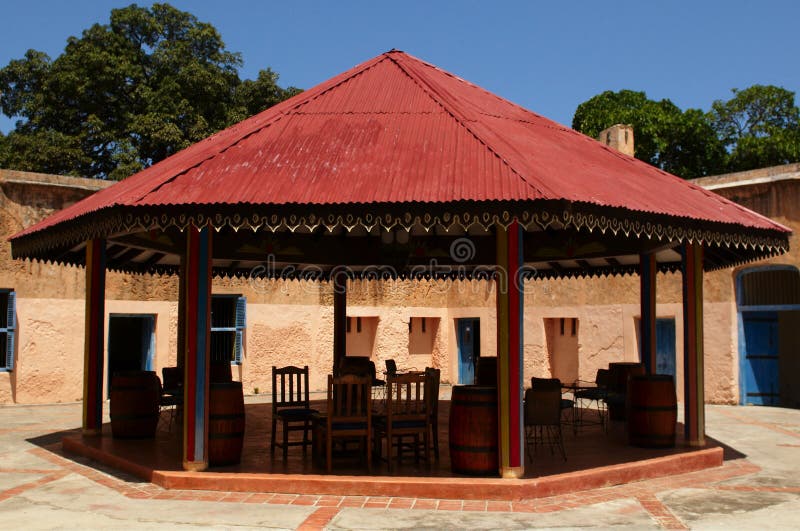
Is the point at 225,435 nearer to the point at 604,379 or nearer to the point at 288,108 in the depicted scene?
the point at 288,108

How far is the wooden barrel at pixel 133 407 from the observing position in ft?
33.0

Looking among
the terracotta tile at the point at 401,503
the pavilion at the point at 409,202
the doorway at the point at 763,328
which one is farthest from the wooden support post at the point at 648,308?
the terracotta tile at the point at 401,503

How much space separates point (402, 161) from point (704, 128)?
27.3m

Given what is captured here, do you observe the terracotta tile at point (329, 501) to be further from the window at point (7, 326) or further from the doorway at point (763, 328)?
the doorway at point (763, 328)

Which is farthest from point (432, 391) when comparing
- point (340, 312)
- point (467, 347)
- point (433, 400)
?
point (467, 347)

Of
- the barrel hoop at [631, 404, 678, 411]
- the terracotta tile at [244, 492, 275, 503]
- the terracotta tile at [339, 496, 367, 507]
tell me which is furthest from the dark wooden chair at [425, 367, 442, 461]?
the barrel hoop at [631, 404, 678, 411]

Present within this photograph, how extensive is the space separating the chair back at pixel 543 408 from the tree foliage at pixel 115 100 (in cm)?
1991

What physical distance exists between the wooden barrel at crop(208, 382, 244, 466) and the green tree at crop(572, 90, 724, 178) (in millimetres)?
26466

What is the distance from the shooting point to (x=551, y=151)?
9.12m

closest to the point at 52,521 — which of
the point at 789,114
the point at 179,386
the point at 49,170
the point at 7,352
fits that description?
the point at 179,386

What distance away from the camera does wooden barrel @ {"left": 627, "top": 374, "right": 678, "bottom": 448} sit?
936cm

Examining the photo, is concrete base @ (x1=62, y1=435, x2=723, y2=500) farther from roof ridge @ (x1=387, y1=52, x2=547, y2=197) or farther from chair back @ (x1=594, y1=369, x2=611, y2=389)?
chair back @ (x1=594, y1=369, x2=611, y2=389)

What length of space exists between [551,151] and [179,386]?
636 centimetres

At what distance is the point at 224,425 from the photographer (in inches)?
326
